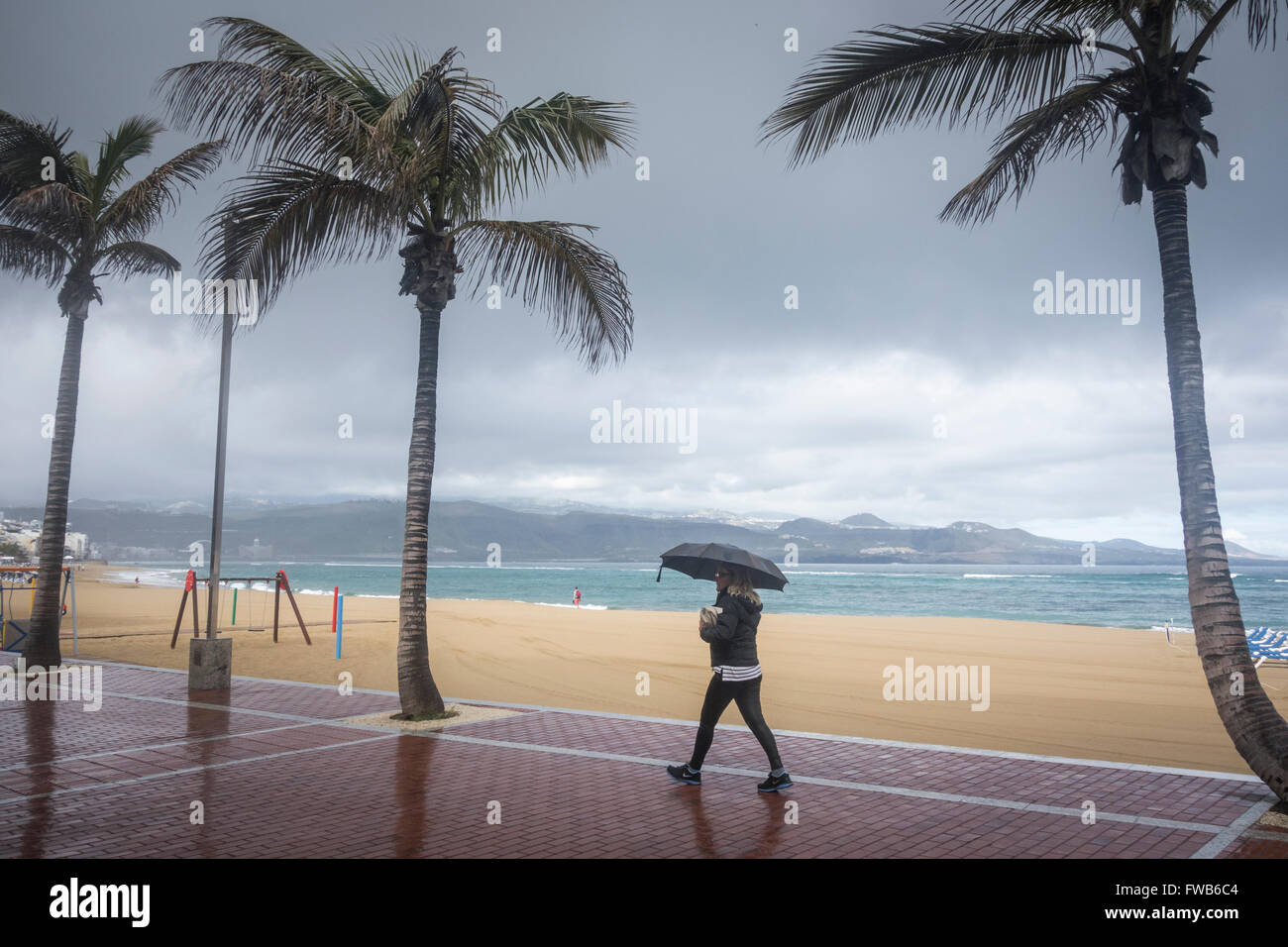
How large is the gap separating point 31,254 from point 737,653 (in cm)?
1410

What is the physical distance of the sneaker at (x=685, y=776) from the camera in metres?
7.48

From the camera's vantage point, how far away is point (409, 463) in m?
10.6

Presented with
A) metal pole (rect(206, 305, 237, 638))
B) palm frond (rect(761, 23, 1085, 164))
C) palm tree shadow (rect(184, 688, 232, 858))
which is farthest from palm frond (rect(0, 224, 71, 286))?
palm frond (rect(761, 23, 1085, 164))

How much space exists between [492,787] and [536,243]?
6.49 metres

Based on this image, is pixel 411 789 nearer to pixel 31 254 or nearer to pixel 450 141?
pixel 450 141

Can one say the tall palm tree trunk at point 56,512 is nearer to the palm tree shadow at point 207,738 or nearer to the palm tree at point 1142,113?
the palm tree shadow at point 207,738

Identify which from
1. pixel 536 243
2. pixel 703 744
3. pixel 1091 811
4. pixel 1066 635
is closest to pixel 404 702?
pixel 703 744

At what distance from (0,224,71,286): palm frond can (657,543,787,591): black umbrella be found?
12720mm

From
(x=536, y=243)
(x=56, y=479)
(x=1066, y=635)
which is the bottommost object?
(x=1066, y=635)

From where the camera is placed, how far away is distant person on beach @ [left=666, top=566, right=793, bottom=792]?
695 cm

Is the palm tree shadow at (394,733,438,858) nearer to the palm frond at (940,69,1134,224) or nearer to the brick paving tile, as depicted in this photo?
the brick paving tile

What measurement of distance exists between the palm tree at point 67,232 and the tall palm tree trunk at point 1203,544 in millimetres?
13535

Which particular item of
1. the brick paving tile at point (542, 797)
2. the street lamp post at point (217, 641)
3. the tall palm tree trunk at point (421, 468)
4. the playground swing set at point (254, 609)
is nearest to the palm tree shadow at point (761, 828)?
the brick paving tile at point (542, 797)
